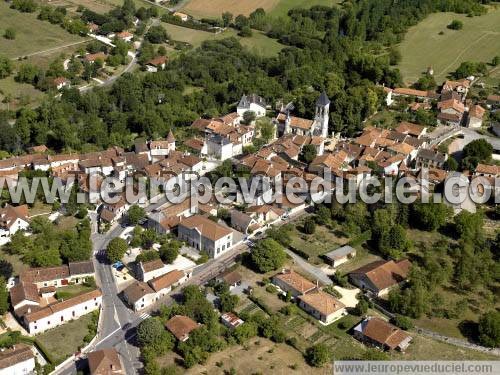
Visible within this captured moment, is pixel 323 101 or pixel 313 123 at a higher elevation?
pixel 323 101

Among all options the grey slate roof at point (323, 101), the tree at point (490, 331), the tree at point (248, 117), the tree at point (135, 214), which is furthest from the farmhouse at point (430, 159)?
the tree at point (135, 214)

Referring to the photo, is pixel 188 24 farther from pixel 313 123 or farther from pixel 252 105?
pixel 313 123

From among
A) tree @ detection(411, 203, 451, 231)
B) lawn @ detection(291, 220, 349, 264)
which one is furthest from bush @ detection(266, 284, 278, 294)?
tree @ detection(411, 203, 451, 231)

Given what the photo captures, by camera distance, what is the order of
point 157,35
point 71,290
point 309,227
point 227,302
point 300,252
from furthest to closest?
point 157,35
point 309,227
point 300,252
point 71,290
point 227,302

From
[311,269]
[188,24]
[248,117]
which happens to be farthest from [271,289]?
[188,24]

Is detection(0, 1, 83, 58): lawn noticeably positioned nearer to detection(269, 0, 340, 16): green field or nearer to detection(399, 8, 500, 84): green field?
detection(269, 0, 340, 16): green field

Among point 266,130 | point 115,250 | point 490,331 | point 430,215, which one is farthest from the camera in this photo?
point 266,130

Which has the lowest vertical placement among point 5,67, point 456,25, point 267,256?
point 267,256
